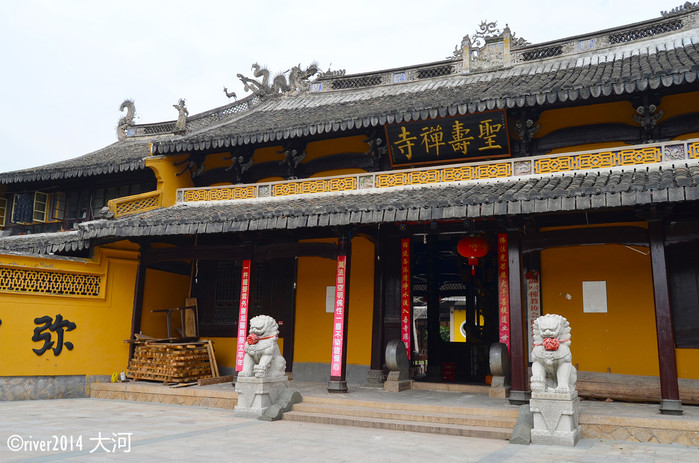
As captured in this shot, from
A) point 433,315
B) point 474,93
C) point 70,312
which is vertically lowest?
point 70,312

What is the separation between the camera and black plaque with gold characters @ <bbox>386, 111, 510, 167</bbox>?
9273 mm

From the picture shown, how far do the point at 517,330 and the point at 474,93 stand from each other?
16.4 feet

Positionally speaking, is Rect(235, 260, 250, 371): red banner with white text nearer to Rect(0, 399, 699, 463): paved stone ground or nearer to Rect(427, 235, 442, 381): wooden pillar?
Rect(0, 399, 699, 463): paved stone ground

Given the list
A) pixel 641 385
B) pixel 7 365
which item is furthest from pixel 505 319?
→ pixel 7 365

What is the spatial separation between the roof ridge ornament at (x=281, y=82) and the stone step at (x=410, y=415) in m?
8.72

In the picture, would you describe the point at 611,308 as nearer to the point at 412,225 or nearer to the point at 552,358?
the point at 552,358

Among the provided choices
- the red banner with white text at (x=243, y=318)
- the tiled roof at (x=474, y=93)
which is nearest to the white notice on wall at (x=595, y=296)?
the tiled roof at (x=474, y=93)

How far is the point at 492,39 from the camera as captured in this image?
1235cm

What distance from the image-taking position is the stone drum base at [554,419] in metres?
6.13

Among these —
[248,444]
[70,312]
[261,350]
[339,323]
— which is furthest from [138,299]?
[248,444]

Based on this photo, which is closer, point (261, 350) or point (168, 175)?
point (261, 350)

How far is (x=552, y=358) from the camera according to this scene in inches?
249

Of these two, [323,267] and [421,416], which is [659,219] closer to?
[421,416]

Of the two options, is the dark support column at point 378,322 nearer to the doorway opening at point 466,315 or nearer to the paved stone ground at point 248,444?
the doorway opening at point 466,315
